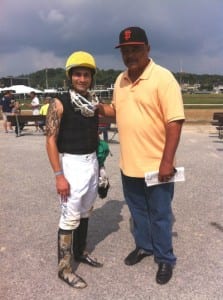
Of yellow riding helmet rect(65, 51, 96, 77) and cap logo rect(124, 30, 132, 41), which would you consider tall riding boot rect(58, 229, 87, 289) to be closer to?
yellow riding helmet rect(65, 51, 96, 77)

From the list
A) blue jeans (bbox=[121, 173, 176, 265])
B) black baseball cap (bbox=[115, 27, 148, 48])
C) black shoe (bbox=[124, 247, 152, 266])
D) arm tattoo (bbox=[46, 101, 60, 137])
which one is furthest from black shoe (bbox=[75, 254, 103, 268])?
black baseball cap (bbox=[115, 27, 148, 48])

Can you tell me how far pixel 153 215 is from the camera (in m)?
3.94

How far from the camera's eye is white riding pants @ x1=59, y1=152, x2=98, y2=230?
374 cm

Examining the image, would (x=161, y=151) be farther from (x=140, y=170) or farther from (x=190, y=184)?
(x=190, y=184)

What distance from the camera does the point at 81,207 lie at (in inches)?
153

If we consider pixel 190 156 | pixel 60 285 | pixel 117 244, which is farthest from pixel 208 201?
pixel 190 156

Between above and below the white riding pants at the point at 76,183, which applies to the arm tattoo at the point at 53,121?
above

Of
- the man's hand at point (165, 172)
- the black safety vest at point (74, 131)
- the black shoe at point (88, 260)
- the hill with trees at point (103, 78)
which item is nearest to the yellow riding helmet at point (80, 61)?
the black safety vest at point (74, 131)

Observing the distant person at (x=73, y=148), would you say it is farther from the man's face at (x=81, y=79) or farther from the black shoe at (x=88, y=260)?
the black shoe at (x=88, y=260)

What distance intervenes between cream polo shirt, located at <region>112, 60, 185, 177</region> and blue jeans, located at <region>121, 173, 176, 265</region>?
18 cm

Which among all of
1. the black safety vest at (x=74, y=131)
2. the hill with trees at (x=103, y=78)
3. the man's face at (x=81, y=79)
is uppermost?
the man's face at (x=81, y=79)

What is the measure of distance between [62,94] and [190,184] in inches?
163

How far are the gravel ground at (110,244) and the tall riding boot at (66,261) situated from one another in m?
0.07

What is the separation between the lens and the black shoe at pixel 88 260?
419 cm
